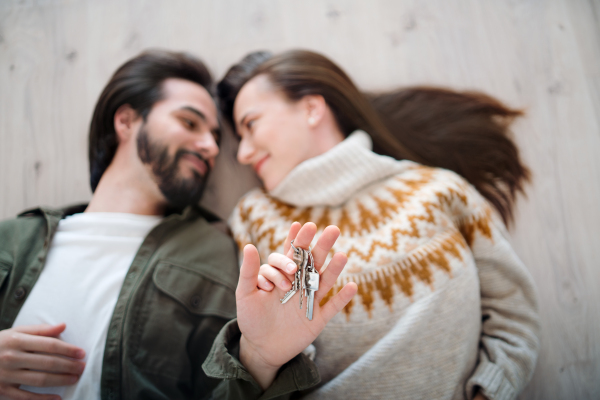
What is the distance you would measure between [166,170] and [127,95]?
0.34m

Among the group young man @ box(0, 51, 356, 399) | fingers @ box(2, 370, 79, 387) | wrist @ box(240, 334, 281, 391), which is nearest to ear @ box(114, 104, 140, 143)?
young man @ box(0, 51, 356, 399)

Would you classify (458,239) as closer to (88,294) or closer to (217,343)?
(217,343)

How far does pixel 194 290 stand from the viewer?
96 cm

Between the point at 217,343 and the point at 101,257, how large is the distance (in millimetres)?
524

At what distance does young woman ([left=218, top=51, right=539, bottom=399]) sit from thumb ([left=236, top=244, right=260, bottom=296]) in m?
0.03

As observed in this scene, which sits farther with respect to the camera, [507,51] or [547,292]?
[507,51]

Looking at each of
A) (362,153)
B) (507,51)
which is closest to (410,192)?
(362,153)

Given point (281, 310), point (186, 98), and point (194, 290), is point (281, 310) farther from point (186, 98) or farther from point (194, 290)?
point (186, 98)

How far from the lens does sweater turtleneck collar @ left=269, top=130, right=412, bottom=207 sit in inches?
38.9

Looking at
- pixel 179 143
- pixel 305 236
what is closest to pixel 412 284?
pixel 305 236

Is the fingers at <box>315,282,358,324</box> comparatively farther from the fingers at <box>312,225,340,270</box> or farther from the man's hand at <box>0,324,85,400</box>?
the man's hand at <box>0,324,85,400</box>

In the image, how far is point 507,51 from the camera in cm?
134

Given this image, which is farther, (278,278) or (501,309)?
(501,309)

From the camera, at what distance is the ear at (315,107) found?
3.58ft
